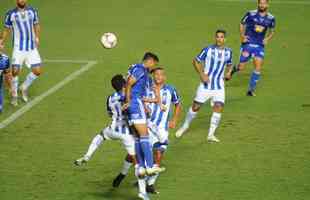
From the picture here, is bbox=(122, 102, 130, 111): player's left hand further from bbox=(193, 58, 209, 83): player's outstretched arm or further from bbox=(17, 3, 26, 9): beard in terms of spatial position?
bbox=(17, 3, 26, 9): beard

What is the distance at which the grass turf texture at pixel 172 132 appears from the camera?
14766 millimetres

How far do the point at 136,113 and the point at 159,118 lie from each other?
107 centimetres

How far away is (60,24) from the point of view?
31875 mm

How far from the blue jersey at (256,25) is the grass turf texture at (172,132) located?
1.52 meters

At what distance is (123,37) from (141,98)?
624 inches

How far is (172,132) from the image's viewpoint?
60.5 feet

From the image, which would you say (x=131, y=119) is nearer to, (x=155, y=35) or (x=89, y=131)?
(x=89, y=131)

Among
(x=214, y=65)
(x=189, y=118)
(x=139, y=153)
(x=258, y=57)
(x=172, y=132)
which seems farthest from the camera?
(x=258, y=57)

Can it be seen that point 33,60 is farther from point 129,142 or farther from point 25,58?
point 129,142

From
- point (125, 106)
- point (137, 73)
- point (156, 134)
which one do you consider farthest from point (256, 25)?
point (125, 106)

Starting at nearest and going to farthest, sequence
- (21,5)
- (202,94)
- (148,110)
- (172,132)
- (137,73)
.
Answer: (137,73)
(148,110)
(202,94)
(172,132)
(21,5)

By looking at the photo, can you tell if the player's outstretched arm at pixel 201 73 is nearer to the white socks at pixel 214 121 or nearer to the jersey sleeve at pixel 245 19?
the white socks at pixel 214 121

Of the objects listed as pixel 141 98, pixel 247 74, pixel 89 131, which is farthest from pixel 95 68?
pixel 141 98

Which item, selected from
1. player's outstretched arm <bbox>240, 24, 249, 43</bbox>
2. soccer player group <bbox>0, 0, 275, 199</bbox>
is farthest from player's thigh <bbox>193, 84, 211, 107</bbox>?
player's outstretched arm <bbox>240, 24, 249, 43</bbox>
